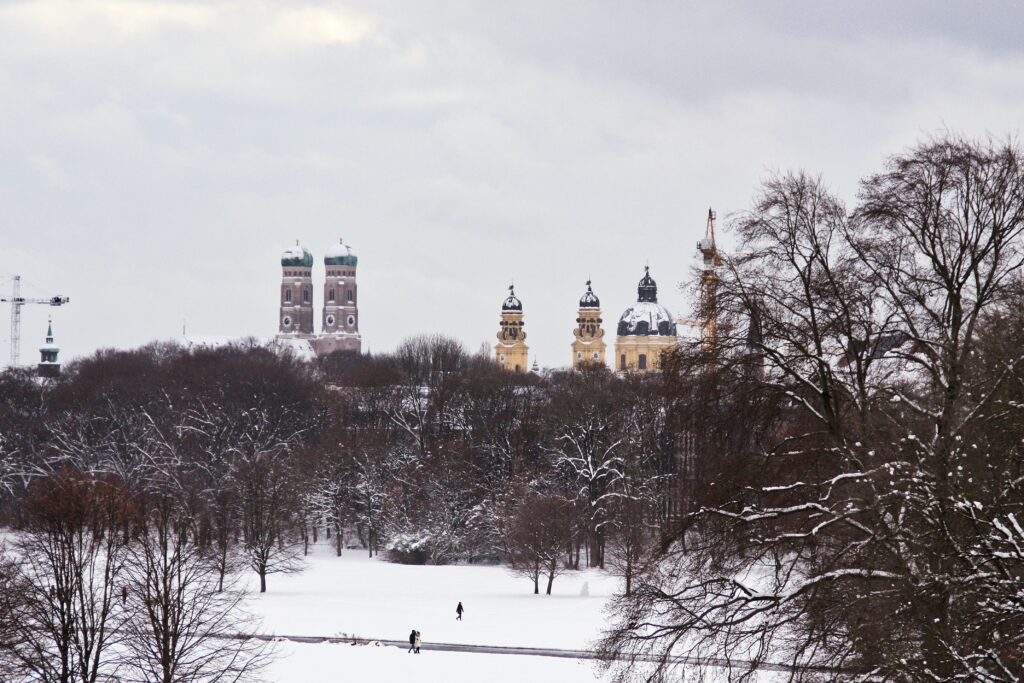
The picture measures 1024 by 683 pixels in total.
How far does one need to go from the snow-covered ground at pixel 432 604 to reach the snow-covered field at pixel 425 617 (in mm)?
35

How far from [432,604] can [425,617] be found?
4.35 m

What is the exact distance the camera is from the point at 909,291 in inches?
816

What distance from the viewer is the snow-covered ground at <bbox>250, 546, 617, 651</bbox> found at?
48.6m

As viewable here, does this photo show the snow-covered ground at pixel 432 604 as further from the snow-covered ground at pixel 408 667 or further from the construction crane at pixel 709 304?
the construction crane at pixel 709 304

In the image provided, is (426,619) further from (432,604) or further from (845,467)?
(845,467)

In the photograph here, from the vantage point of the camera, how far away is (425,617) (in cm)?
5325

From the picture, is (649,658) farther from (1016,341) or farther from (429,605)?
(429,605)

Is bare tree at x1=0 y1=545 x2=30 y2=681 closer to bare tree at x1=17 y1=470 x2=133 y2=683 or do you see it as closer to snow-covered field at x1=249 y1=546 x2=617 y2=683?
bare tree at x1=17 y1=470 x2=133 y2=683

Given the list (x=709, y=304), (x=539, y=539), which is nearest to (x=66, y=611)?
(x=709, y=304)

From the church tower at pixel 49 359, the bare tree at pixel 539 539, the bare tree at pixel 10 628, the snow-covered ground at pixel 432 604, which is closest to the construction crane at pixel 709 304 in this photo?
the bare tree at pixel 10 628

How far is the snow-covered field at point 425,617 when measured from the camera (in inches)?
1578

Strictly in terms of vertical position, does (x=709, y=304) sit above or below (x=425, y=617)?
above

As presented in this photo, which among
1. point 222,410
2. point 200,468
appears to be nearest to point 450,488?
point 200,468

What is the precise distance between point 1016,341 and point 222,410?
86.5 metres
